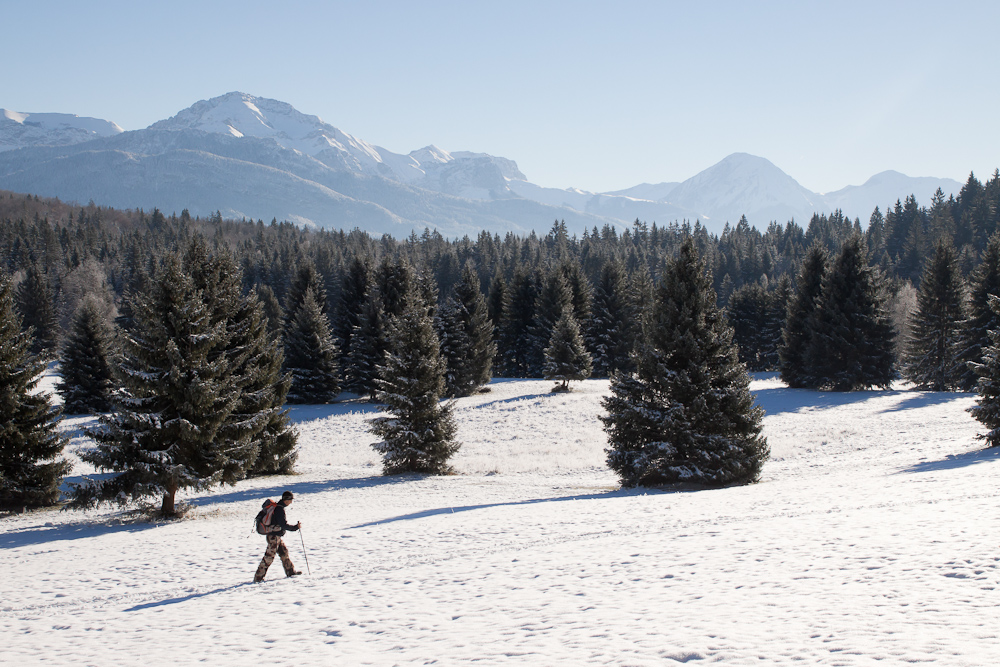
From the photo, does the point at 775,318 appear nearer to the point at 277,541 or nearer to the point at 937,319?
the point at 937,319

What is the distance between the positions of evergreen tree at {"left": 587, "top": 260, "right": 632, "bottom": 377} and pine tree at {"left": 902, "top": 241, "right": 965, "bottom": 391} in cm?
2411

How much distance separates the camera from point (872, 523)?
40.5 feet

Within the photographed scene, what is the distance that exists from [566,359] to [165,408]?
103ft

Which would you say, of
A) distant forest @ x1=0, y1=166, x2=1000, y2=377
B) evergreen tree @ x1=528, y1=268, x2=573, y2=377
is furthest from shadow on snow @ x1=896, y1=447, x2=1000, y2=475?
evergreen tree @ x1=528, y1=268, x2=573, y2=377

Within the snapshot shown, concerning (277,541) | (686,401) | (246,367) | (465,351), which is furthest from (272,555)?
(465,351)

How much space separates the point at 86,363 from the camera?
144 ft

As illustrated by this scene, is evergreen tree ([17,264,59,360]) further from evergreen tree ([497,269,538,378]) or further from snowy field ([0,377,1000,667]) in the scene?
snowy field ([0,377,1000,667])

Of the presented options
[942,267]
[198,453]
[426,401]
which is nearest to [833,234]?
[942,267]

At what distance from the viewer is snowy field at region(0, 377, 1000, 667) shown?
7.70 m

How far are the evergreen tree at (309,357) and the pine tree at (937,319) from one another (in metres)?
44.7

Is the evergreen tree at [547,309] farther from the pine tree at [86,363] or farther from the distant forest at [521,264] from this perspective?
the pine tree at [86,363]

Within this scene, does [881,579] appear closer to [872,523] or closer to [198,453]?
[872,523]

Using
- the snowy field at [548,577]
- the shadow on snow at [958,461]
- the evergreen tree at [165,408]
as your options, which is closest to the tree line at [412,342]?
the evergreen tree at [165,408]

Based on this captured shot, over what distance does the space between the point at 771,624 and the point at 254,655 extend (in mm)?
7046
